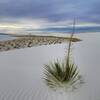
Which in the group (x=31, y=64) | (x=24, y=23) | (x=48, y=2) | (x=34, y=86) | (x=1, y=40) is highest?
(x=48, y=2)

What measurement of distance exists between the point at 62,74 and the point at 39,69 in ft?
1.26

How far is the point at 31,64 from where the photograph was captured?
11.1ft

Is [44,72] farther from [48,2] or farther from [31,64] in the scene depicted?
[48,2]

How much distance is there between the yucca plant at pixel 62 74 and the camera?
3.10 meters

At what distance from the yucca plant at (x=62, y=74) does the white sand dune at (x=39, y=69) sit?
8 cm

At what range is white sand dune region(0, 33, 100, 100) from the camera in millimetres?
3270

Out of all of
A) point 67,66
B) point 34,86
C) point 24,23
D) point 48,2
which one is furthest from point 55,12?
point 34,86

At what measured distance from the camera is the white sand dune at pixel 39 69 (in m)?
3.27

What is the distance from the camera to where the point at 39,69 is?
132 inches

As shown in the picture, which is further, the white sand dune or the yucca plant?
the white sand dune

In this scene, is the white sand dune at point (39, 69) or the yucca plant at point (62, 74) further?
the white sand dune at point (39, 69)

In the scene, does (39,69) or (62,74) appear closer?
(62,74)

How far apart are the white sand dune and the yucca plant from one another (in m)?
0.08

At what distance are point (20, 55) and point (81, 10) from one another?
89cm
